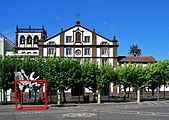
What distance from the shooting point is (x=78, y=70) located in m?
43.5

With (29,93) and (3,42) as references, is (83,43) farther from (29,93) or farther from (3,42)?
(3,42)

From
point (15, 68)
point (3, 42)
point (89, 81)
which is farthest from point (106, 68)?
point (3, 42)

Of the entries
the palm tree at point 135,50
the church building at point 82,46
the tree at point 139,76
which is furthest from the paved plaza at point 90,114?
the palm tree at point 135,50

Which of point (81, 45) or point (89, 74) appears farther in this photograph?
point (81, 45)

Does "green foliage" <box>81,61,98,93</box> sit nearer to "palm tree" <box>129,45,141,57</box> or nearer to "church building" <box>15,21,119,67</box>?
"church building" <box>15,21,119,67</box>

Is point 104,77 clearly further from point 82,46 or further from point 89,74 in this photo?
point 82,46

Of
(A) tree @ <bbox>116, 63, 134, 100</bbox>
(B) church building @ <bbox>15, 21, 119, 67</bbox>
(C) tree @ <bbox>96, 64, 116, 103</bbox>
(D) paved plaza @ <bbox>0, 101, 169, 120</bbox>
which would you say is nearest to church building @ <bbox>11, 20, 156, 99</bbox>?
(B) church building @ <bbox>15, 21, 119, 67</bbox>

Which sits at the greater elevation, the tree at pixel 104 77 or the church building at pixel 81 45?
the church building at pixel 81 45

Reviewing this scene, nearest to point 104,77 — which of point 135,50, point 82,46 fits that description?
point 82,46

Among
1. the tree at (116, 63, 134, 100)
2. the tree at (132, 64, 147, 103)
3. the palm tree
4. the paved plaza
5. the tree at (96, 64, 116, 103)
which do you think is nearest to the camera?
the paved plaza

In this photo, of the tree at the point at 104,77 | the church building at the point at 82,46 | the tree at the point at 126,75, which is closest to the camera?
the tree at the point at 104,77

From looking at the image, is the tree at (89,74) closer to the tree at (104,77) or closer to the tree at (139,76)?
the tree at (104,77)

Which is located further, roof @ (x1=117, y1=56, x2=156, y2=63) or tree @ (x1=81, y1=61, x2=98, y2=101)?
roof @ (x1=117, y1=56, x2=156, y2=63)

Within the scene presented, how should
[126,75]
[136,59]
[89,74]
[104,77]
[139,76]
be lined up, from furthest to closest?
[136,59]
[126,75]
[139,76]
[104,77]
[89,74]
